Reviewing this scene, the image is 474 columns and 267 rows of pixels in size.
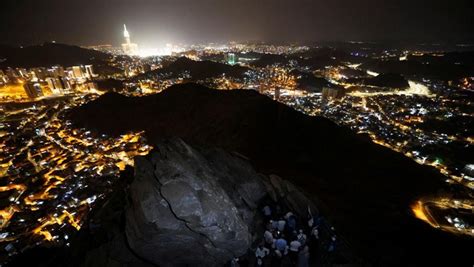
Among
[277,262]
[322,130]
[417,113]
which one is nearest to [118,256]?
[277,262]

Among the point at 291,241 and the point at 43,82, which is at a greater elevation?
the point at 291,241

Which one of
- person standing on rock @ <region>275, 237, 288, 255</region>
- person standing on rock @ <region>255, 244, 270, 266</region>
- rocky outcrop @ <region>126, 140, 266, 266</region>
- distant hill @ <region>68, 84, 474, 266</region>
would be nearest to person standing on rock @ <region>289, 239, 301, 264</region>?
person standing on rock @ <region>275, 237, 288, 255</region>

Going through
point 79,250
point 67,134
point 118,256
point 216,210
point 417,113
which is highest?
point 216,210

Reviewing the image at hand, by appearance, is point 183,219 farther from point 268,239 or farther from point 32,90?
point 32,90

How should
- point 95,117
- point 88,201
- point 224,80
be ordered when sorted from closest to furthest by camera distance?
point 88,201
point 95,117
point 224,80

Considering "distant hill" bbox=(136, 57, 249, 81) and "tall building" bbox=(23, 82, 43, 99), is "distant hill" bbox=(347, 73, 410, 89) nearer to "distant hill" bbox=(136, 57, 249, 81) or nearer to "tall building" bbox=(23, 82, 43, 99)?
"distant hill" bbox=(136, 57, 249, 81)

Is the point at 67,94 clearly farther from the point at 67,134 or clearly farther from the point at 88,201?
the point at 88,201

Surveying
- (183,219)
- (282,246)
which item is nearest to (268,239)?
(282,246)

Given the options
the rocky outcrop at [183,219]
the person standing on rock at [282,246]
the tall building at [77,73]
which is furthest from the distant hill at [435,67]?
the tall building at [77,73]
